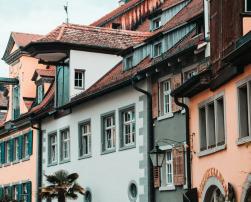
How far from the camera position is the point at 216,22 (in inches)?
945

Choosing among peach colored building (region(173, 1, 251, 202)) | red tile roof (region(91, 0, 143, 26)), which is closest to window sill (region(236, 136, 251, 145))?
peach colored building (region(173, 1, 251, 202))

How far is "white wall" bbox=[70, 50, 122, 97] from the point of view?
Answer: 123ft

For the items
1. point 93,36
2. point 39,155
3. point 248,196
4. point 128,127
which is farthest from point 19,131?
point 248,196

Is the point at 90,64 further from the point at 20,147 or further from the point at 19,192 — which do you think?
the point at 19,192

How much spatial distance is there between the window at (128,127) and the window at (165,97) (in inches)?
96.1

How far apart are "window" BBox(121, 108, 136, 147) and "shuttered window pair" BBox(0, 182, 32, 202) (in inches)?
446

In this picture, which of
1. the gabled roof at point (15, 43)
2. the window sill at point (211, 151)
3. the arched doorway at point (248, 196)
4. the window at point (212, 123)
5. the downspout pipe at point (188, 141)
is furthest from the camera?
the gabled roof at point (15, 43)

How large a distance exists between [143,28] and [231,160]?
23060 mm

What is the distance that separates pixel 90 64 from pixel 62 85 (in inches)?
69.9

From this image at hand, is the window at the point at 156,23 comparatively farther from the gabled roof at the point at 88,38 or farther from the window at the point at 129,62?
the window at the point at 129,62

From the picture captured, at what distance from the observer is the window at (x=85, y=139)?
116 ft

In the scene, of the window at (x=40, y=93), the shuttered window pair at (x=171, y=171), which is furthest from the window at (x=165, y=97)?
the window at (x=40, y=93)

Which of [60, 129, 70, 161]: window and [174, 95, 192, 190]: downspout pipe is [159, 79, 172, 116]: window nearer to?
[174, 95, 192, 190]: downspout pipe

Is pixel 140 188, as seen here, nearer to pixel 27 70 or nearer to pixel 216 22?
pixel 216 22
